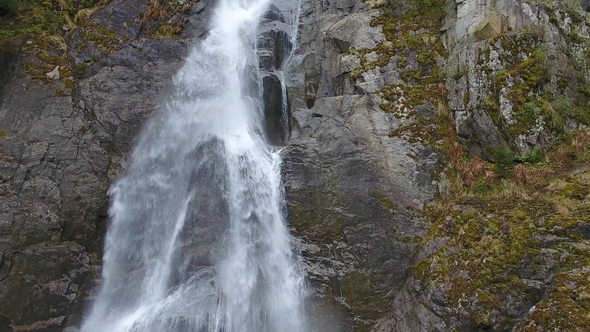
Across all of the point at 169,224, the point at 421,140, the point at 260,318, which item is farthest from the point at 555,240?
the point at 169,224

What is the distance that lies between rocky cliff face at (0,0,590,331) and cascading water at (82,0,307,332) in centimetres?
56

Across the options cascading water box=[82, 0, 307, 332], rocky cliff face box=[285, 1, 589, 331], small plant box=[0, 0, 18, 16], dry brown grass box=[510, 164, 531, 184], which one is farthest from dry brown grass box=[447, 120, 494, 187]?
small plant box=[0, 0, 18, 16]

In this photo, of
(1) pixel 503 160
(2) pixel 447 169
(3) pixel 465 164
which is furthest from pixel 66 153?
(1) pixel 503 160

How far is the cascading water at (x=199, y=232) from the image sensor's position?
9.55m

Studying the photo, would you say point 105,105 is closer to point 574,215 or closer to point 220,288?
point 220,288

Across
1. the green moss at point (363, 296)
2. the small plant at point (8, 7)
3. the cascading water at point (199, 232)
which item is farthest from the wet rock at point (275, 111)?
the small plant at point (8, 7)

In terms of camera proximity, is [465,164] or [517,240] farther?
[465,164]

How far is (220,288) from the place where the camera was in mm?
9844

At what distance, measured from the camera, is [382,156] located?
11.5 meters

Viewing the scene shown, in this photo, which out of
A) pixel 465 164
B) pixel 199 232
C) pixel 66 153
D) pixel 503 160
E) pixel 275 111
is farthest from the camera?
pixel 275 111

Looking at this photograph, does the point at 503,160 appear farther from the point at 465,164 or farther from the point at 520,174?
the point at 465,164

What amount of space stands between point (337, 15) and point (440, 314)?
40.0ft

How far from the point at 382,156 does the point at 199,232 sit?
18.1 feet

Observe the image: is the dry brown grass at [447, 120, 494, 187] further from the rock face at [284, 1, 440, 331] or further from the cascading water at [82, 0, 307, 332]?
the cascading water at [82, 0, 307, 332]
